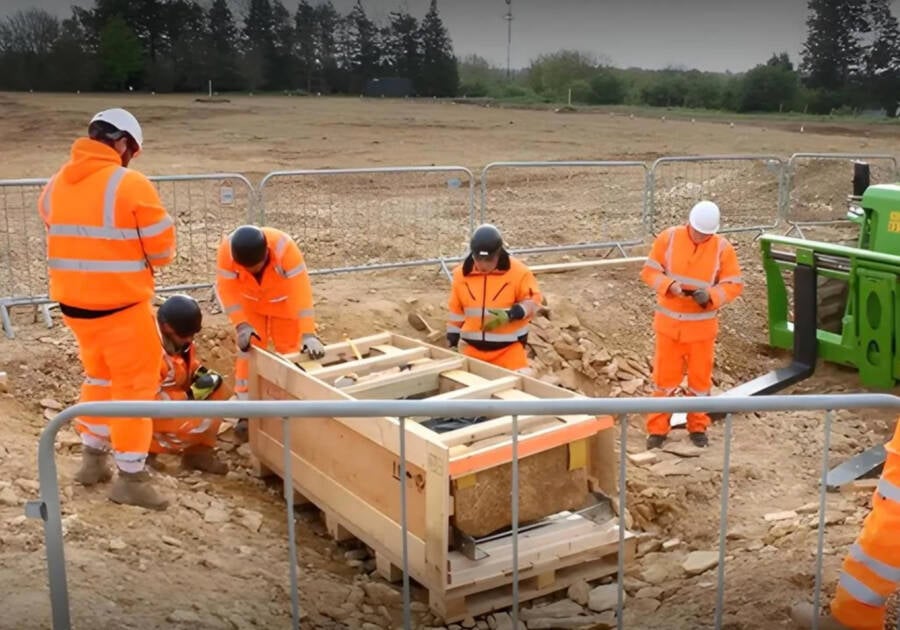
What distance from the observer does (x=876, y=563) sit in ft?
12.5

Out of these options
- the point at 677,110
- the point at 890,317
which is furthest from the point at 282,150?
the point at 677,110

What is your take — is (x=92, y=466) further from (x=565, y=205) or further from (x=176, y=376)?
(x=565, y=205)

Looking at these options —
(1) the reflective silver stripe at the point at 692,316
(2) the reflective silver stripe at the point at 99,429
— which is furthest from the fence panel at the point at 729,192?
(2) the reflective silver stripe at the point at 99,429

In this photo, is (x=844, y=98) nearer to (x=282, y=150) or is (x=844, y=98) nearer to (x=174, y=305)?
(x=282, y=150)

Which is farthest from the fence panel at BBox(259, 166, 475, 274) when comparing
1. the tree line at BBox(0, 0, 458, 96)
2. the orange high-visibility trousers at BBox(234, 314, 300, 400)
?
the tree line at BBox(0, 0, 458, 96)

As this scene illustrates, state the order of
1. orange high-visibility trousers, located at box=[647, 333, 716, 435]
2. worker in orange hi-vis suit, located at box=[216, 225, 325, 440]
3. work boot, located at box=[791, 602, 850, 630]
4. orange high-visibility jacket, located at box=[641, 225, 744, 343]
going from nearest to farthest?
work boot, located at box=[791, 602, 850, 630] → worker in orange hi-vis suit, located at box=[216, 225, 325, 440] → orange high-visibility jacket, located at box=[641, 225, 744, 343] → orange high-visibility trousers, located at box=[647, 333, 716, 435]

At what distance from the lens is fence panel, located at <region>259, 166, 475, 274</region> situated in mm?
11109

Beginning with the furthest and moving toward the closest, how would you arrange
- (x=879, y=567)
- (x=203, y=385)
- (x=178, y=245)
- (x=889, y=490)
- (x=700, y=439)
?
(x=178, y=245) < (x=700, y=439) < (x=203, y=385) < (x=879, y=567) < (x=889, y=490)

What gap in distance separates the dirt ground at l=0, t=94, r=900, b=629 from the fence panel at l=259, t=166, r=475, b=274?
2.4 inches

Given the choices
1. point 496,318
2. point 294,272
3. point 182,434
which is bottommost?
point 182,434

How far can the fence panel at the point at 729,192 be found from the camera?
15.1 metres

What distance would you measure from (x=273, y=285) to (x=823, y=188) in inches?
577

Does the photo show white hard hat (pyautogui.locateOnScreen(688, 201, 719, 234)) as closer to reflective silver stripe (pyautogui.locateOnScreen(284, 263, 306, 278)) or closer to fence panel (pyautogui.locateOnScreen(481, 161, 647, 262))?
reflective silver stripe (pyautogui.locateOnScreen(284, 263, 306, 278))

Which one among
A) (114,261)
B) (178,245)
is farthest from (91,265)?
(178,245)
